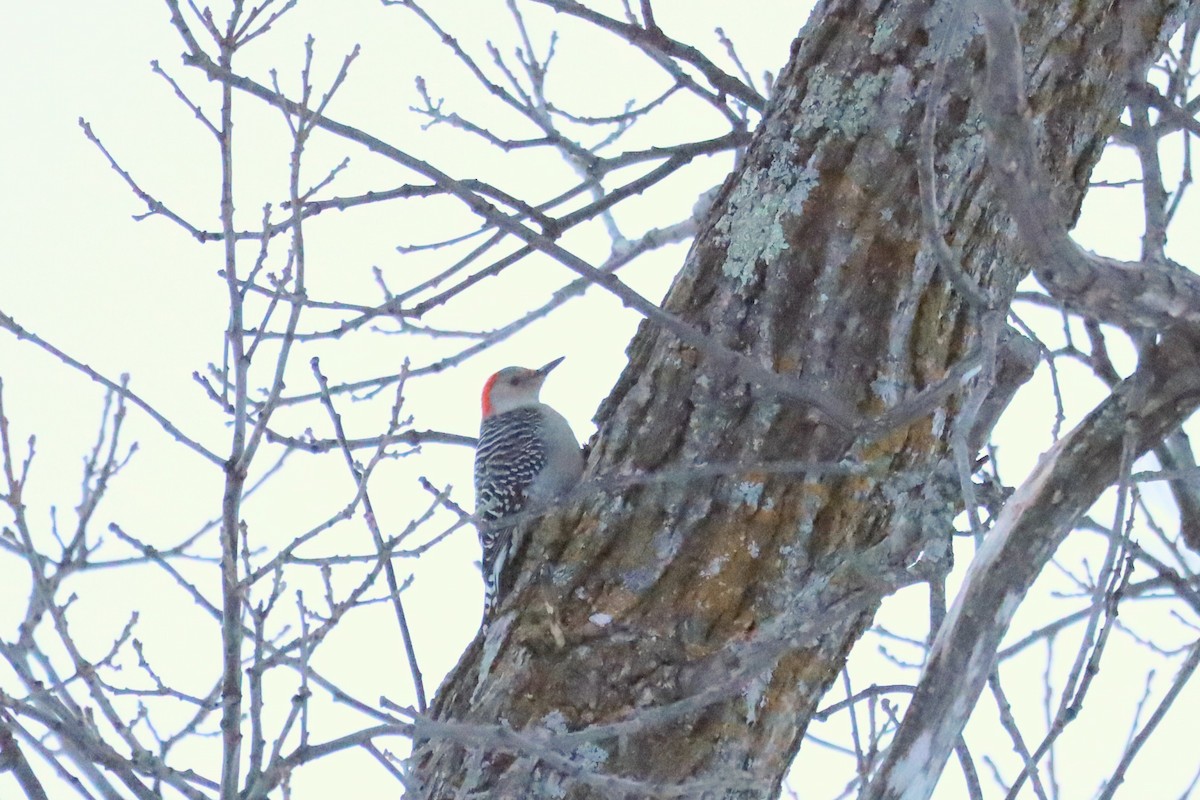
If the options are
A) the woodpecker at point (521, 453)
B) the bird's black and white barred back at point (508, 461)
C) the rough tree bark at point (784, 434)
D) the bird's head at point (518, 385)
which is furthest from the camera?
the bird's head at point (518, 385)

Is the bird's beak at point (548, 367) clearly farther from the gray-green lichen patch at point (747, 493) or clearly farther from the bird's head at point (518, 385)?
the gray-green lichen patch at point (747, 493)

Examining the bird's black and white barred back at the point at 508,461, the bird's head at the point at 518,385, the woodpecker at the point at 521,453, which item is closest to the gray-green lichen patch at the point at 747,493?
the woodpecker at the point at 521,453

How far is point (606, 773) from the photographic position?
281 centimetres

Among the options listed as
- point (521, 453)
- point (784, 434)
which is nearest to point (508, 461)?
point (521, 453)

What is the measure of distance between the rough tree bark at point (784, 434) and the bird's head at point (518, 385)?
137 inches

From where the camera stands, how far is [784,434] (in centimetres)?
305

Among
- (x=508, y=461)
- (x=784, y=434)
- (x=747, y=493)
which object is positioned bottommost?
(x=747, y=493)

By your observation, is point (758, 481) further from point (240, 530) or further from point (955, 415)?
point (240, 530)

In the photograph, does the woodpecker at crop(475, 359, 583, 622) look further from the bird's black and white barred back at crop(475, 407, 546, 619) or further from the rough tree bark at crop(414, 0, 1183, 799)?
the rough tree bark at crop(414, 0, 1183, 799)

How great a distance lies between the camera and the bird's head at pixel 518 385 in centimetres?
687

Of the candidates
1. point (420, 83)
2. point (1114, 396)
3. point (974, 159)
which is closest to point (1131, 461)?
point (1114, 396)

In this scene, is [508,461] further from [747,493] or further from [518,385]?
[747,493]

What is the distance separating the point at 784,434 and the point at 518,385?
12.9 feet

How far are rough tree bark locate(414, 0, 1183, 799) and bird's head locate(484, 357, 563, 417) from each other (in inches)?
137
